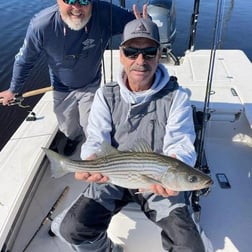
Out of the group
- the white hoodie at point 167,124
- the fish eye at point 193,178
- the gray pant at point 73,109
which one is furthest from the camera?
the gray pant at point 73,109

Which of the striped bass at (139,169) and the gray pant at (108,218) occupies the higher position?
the striped bass at (139,169)

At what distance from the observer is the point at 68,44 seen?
318 cm

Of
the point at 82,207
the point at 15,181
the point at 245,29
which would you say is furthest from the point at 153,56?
the point at 245,29

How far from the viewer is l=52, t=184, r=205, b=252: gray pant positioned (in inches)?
83.2

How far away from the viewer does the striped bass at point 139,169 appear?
1.88 meters

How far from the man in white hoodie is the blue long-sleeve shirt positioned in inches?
35.9

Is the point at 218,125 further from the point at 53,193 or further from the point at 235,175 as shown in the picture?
the point at 53,193

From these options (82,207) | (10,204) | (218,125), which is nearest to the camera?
(82,207)

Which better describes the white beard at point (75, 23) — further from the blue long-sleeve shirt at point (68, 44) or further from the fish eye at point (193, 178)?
the fish eye at point (193, 178)

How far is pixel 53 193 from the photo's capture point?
307cm

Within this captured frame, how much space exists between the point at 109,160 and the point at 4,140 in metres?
3.59

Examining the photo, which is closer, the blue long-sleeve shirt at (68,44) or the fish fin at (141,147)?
the fish fin at (141,147)

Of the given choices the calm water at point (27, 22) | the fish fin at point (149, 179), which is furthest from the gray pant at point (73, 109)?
the calm water at point (27, 22)

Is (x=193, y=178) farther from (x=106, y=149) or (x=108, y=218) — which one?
(x=108, y=218)
